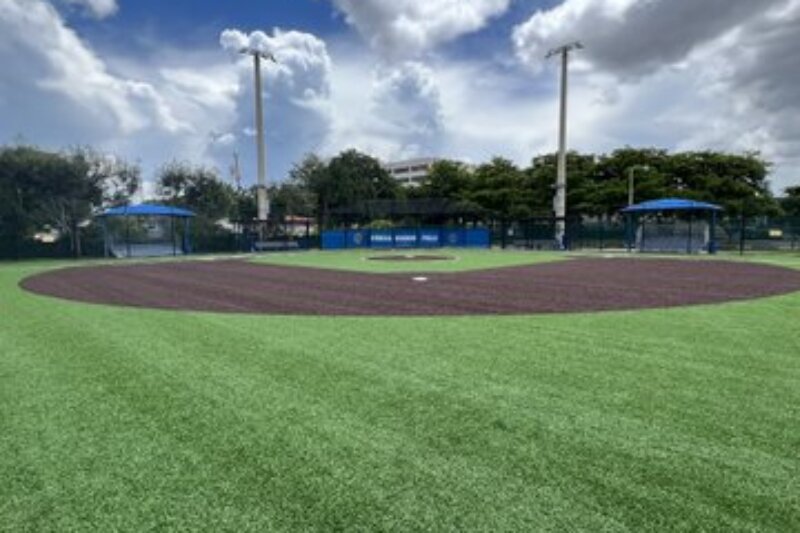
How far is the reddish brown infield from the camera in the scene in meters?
9.95

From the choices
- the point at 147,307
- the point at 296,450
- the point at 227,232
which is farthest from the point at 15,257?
the point at 296,450

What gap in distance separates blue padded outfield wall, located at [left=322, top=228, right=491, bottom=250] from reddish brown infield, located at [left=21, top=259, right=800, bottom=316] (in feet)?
72.9

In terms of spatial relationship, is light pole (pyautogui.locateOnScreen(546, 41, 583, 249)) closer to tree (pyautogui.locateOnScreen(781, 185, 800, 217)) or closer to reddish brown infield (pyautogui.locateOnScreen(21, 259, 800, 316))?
reddish brown infield (pyautogui.locateOnScreen(21, 259, 800, 316))

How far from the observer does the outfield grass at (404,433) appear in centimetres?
274

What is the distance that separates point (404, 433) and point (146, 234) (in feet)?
114

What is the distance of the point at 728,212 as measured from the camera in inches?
1821

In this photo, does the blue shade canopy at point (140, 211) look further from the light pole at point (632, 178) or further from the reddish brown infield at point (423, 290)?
the light pole at point (632, 178)

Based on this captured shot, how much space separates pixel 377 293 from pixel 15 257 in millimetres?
28249

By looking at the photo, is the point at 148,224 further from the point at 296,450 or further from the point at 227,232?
the point at 296,450

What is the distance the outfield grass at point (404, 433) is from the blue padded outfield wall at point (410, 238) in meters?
33.8

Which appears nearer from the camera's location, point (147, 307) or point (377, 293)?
point (147, 307)

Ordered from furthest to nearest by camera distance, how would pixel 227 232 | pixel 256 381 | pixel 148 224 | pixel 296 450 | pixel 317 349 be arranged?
pixel 227 232, pixel 148 224, pixel 317 349, pixel 256 381, pixel 296 450

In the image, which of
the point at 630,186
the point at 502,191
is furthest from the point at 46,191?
the point at 630,186

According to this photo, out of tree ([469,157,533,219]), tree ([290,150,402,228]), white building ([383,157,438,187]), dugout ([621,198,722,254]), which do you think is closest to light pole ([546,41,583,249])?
dugout ([621,198,722,254])
